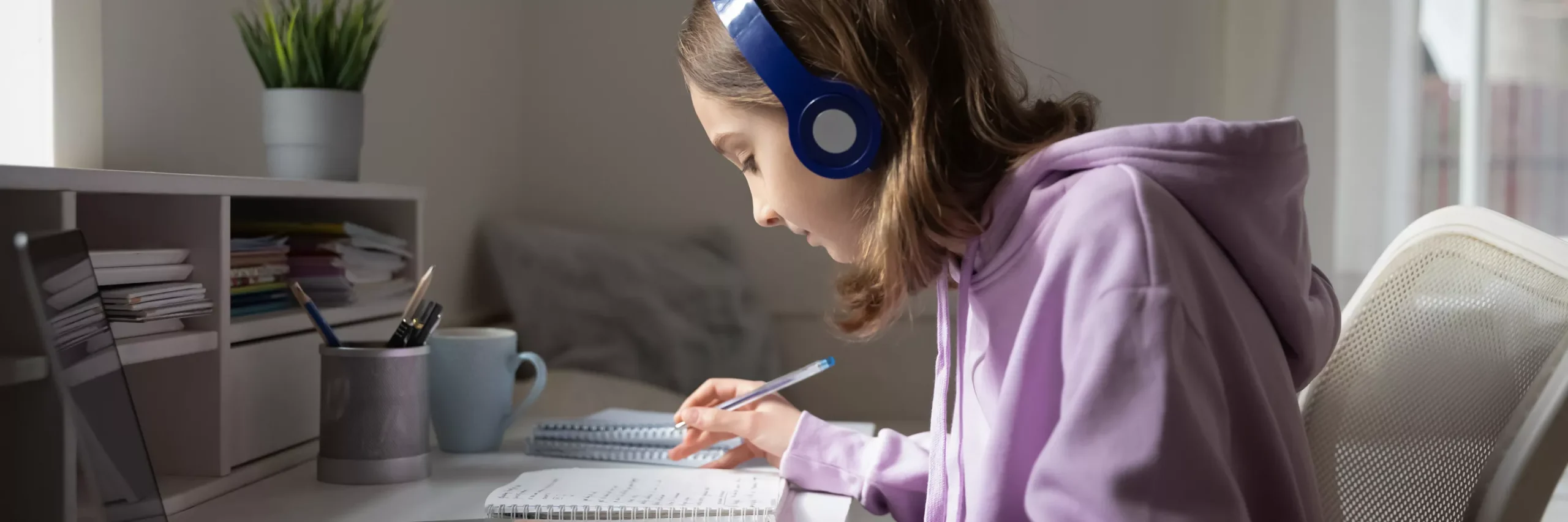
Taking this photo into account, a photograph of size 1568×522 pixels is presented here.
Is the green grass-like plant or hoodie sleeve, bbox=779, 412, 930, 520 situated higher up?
the green grass-like plant

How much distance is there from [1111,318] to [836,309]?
43 cm

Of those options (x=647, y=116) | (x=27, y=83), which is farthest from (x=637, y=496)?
(x=647, y=116)

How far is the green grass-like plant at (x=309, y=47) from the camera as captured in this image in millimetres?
1232

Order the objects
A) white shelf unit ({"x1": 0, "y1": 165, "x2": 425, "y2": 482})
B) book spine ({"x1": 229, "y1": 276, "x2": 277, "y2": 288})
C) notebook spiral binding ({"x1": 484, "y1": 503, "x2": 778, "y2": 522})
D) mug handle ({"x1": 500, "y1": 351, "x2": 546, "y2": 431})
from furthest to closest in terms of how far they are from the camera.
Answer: mug handle ({"x1": 500, "y1": 351, "x2": 546, "y2": 431}), book spine ({"x1": 229, "y1": 276, "x2": 277, "y2": 288}), white shelf unit ({"x1": 0, "y1": 165, "x2": 425, "y2": 482}), notebook spiral binding ({"x1": 484, "y1": 503, "x2": 778, "y2": 522})

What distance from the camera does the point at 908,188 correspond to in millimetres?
729

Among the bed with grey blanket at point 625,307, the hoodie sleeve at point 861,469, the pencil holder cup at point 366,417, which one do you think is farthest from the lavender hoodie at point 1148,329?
the bed with grey blanket at point 625,307

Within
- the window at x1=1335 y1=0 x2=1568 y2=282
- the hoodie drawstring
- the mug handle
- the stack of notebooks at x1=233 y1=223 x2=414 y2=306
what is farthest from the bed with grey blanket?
the hoodie drawstring

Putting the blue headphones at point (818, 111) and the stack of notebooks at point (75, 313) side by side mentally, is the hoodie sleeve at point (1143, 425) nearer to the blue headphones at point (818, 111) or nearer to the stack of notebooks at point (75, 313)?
the blue headphones at point (818, 111)

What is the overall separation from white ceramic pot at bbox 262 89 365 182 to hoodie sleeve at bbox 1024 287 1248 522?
0.93 meters

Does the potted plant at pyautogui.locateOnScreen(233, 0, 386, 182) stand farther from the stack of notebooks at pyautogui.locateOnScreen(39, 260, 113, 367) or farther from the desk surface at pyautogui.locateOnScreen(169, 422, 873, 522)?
the stack of notebooks at pyautogui.locateOnScreen(39, 260, 113, 367)

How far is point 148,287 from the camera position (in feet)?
3.02

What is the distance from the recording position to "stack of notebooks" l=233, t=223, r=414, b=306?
1.17 metres

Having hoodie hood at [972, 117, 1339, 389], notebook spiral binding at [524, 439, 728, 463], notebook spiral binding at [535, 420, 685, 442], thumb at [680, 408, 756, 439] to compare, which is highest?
hoodie hood at [972, 117, 1339, 389]

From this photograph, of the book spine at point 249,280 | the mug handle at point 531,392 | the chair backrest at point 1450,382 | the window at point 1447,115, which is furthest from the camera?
the window at point 1447,115
